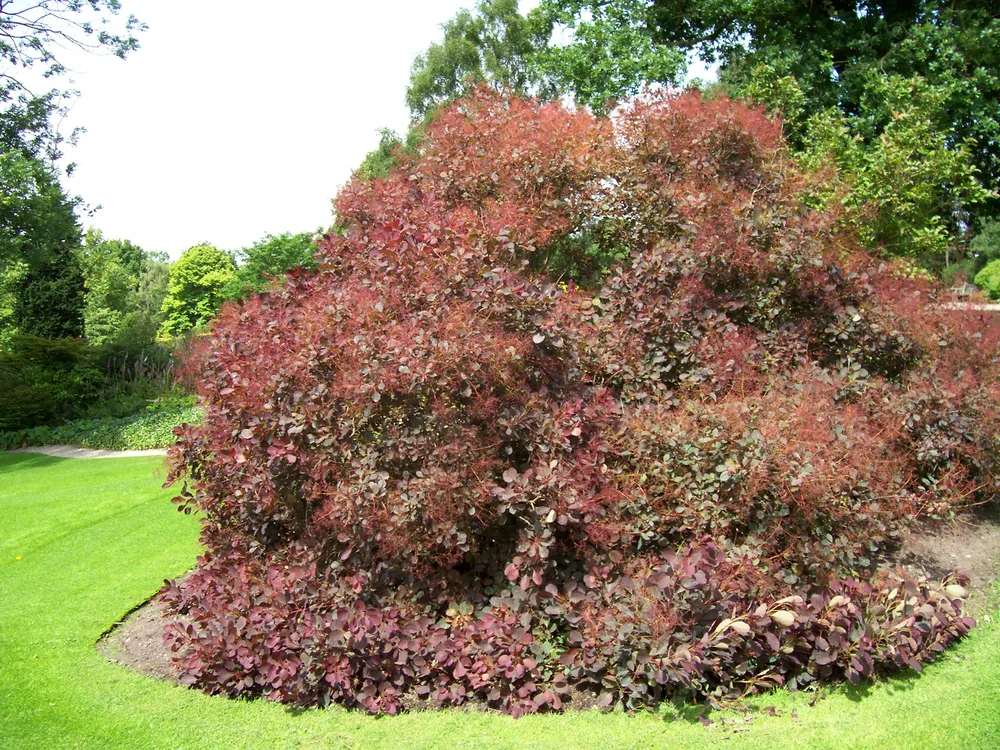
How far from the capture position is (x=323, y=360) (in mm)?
4141

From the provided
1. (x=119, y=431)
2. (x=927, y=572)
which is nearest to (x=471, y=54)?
(x=119, y=431)

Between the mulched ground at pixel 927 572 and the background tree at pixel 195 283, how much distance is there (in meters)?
23.8

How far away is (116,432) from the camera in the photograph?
13.4 m

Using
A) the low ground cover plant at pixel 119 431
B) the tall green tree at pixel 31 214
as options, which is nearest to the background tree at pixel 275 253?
the low ground cover plant at pixel 119 431

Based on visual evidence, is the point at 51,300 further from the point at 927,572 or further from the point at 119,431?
the point at 927,572

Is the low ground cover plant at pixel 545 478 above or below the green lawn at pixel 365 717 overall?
above

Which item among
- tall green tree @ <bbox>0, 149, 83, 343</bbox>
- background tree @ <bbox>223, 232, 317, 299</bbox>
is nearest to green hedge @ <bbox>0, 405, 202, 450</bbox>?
background tree @ <bbox>223, 232, 317, 299</bbox>

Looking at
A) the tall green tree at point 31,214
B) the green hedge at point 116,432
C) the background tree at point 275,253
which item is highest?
the tall green tree at point 31,214

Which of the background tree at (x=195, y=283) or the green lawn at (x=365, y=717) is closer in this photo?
the green lawn at (x=365, y=717)

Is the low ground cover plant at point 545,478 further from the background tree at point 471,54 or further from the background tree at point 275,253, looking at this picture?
the background tree at point 471,54

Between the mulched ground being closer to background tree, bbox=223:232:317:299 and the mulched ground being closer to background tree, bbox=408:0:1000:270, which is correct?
background tree, bbox=408:0:1000:270

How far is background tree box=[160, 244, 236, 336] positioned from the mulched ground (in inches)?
936

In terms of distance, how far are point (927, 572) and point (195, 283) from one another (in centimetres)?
2731

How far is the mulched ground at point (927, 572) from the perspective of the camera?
4.48m
